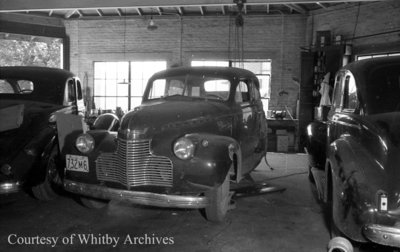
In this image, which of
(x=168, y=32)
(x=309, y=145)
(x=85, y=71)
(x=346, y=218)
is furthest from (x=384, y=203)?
(x=85, y=71)

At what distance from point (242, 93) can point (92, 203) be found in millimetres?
2664

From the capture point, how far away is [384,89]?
12.1 feet

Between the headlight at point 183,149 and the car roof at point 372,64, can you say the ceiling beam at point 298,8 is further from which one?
the headlight at point 183,149

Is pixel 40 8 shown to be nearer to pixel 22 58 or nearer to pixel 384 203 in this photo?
pixel 384 203

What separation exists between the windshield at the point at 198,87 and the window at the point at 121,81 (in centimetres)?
764

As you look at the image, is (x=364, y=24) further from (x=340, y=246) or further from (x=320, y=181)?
(x=340, y=246)

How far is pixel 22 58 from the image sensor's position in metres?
16.7

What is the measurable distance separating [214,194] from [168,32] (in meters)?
9.77

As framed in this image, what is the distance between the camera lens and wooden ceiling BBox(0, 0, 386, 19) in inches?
248

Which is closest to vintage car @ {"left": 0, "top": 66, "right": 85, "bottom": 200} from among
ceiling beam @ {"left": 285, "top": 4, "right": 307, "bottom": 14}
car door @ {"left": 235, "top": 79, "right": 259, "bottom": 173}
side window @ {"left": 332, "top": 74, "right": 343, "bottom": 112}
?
car door @ {"left": 235, "top": 79, "right": 259, "bottom": 173}

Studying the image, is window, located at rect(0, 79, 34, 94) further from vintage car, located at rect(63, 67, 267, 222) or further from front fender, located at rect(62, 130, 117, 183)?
front fender, located at rect(62, 130, 117, 183)

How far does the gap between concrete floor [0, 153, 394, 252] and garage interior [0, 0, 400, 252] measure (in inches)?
0.9

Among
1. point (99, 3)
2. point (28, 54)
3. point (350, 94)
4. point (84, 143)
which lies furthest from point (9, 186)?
point (28, 54)

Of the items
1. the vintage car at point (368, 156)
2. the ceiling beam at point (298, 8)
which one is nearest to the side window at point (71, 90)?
the vintage car at point (368, 156)
